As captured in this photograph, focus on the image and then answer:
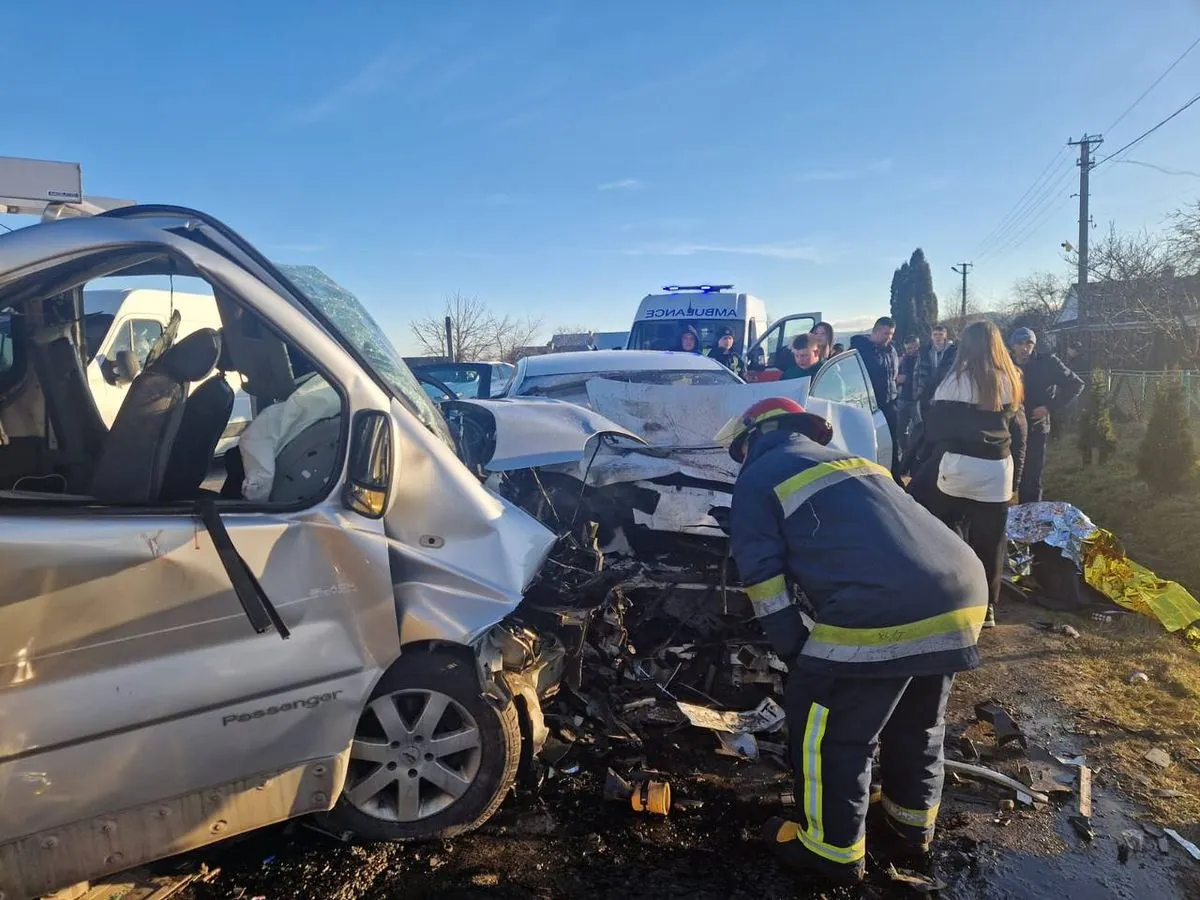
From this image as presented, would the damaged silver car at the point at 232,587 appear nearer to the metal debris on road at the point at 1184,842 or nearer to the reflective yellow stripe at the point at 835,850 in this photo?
the reflective yellow stripe at the point at 835,850

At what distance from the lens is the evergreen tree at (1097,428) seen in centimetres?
1105

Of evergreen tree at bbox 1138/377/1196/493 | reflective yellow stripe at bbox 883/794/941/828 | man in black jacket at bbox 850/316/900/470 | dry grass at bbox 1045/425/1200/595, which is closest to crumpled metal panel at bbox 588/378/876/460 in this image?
reflective yellow stripe at bbox 883/794/941/828

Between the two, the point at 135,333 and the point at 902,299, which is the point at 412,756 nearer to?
the point at 135,333

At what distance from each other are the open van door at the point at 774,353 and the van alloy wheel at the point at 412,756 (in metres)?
4.12

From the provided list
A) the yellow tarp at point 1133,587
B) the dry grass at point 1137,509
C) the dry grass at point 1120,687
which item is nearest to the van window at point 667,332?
the dry grass at point 1137,509

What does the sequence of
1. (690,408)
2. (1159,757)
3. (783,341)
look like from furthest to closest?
(783,341) → (690,408) → (1159,757)

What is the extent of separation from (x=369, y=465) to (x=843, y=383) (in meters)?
4.74

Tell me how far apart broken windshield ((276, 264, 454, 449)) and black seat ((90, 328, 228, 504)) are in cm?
44

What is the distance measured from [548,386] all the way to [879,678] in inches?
146

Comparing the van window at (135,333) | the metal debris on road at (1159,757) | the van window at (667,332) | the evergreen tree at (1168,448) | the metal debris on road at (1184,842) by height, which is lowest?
the metal debris on road at (1184,842)

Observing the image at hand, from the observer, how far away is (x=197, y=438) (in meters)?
2.58

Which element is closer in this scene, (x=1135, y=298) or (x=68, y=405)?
(x=68, y=405)

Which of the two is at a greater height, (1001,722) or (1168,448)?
(1168,448)

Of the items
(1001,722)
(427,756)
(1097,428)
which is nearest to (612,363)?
(1001,722)
